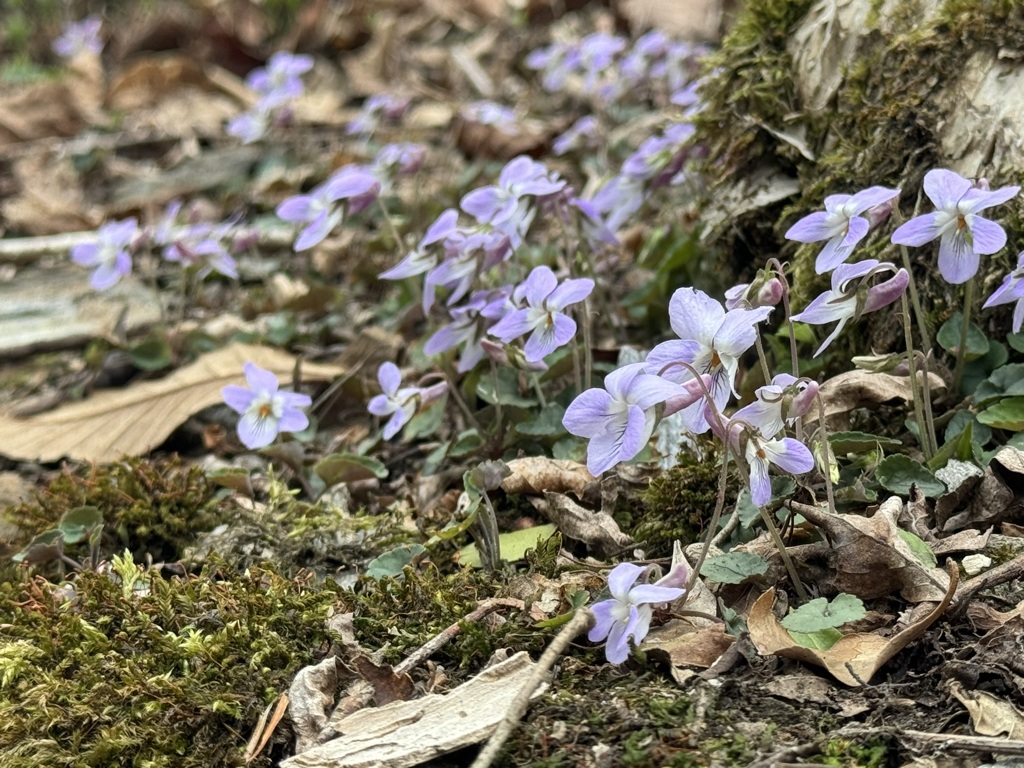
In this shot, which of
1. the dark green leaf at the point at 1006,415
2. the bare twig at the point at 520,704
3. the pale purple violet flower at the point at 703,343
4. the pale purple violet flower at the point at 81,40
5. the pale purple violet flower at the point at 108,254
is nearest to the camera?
the bare twig at the point at 520,704

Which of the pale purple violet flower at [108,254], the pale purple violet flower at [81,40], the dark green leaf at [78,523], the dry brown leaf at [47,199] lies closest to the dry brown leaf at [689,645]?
the dark green leaf at [78,523]

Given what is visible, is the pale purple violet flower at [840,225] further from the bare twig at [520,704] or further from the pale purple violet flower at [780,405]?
the bare twig at [520,704]

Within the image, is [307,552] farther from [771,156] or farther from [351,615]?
[771,156]

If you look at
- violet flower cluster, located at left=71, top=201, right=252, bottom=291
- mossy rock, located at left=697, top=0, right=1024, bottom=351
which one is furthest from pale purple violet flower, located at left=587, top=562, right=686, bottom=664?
violet flower cluster, located at left=71, top=201, right=252, bottom=291

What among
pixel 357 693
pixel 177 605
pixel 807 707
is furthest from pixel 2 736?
pixel 807 707

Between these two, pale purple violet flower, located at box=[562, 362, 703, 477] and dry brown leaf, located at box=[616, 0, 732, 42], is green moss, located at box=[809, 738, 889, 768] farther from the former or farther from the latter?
dry brown leaf, located at box=[616, 0, 732, 42]

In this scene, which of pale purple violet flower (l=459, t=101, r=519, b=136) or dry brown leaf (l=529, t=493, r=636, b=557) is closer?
dry brown leaf (l=529, t=493, r=636, b=557)
